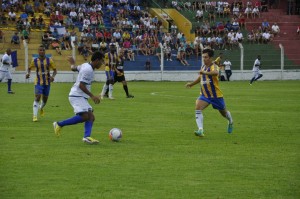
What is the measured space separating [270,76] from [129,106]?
2916cm

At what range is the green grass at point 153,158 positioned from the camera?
10070 millimetres

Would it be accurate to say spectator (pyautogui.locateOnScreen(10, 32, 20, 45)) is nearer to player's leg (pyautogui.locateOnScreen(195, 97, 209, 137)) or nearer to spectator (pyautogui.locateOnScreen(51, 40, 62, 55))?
spectator (pyautogui.locateOnScreen(51, 40, 62, 55))

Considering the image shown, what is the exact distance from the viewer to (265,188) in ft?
33.5

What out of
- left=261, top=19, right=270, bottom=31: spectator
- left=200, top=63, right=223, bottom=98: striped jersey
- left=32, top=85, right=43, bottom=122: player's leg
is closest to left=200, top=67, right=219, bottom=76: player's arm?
left=200, top=63, right=223, bottom=98: striped jersey

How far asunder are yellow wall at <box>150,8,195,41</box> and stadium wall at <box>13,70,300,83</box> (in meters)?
6.37

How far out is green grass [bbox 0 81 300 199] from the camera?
33.0 ft

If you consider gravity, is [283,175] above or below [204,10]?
below

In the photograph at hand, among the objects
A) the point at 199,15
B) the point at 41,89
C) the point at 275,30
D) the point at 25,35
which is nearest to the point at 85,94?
the point at 41,89

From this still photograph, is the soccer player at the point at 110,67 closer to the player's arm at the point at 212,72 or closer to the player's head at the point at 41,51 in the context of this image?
the player's head at the point at 41,51

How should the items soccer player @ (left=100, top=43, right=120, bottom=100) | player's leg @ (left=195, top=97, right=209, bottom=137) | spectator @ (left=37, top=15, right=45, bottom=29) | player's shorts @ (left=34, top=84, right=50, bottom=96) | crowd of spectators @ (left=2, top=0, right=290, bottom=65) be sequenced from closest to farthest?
player's leg @ (left=195, top=97, right=209, bottom=137) → player's shorts @ (left=34, top=84, right=50, bottom=96) → soccer player @ (left=100, top=43, right=120, bottom=100) → crowd of spectators @ (left=2, top=0, right=290, bottom=65) → spectator @ (left=37, top=15, right=45, bottom=29)

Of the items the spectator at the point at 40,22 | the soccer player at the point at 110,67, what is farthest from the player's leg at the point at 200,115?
the spectator at the point at 40,22

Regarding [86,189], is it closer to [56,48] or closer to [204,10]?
[56,48]

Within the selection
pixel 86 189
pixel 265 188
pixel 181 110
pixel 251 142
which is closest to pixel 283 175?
pixel 265 188

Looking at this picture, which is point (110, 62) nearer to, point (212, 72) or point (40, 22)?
point (212, 72)
